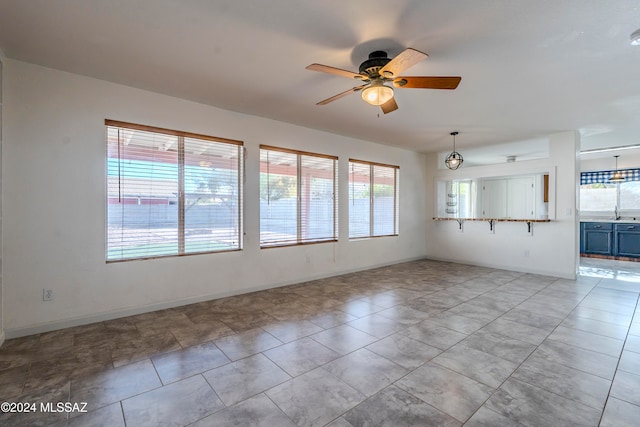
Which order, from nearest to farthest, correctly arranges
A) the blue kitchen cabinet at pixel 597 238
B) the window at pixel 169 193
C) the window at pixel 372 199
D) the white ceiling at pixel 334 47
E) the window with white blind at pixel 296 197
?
the white ceiling at pixel 334 47 < the window at pixel 169 193 < the window with white blind at pixel 296 197 < the window at pixel 372 199 < the blue kitchen cabinet at pixel 597 238

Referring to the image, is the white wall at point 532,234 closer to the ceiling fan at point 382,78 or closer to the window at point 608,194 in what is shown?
the window at point 608,194

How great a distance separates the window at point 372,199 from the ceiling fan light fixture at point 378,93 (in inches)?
120

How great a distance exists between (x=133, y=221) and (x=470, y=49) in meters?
3.92


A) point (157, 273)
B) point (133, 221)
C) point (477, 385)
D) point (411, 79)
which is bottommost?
point (477, 385)

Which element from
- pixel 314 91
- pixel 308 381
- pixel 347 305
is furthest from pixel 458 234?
pixel 308 381

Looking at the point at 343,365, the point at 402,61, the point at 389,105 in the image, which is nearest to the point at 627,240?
the point at 389,105

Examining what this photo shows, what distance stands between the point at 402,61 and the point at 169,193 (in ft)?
10.0

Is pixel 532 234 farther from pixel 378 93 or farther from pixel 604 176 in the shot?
pixel 378 93

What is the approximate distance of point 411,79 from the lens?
8.24ft

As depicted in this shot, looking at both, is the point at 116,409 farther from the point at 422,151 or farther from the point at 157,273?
the point at 422,151

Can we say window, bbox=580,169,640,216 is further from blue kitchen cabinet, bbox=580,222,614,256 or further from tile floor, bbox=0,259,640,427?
tile floor, bbox=0,259,640,427

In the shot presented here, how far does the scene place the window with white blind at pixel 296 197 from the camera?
461 centimetres

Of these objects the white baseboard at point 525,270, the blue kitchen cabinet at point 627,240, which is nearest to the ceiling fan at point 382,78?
the white baseboard at point 525,270

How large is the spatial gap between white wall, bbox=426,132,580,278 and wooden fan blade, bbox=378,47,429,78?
4.66 metres
